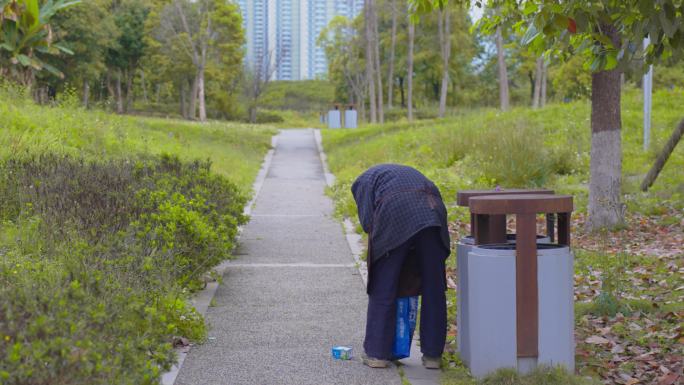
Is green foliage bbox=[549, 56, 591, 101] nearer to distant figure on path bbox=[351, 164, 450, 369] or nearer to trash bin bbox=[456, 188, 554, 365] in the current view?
trash bin bbox=[456, 188, 554, 365]

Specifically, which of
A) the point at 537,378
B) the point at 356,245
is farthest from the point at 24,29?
the point at 537,378

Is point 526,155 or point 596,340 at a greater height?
point 526,155

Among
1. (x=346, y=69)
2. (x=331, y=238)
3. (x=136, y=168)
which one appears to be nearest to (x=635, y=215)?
(x=331, y=238)

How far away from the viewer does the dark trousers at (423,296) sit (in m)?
5.89

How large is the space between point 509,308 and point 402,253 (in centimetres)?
85

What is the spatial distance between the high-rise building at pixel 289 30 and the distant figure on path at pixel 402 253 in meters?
62.6

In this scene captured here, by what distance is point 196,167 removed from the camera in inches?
448

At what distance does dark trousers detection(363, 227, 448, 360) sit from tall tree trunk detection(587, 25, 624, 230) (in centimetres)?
557

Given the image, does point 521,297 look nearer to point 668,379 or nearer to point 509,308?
point 509,308

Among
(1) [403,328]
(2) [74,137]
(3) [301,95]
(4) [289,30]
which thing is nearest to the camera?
(1) [403,328]

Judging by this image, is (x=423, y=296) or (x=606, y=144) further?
(x=606, y=144)

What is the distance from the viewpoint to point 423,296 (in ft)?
19.6

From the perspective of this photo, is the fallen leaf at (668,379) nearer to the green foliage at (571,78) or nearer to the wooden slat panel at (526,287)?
the wooden slat panel at (526,287)

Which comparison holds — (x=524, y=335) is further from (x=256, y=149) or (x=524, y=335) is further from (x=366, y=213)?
(x=256, y=149)
